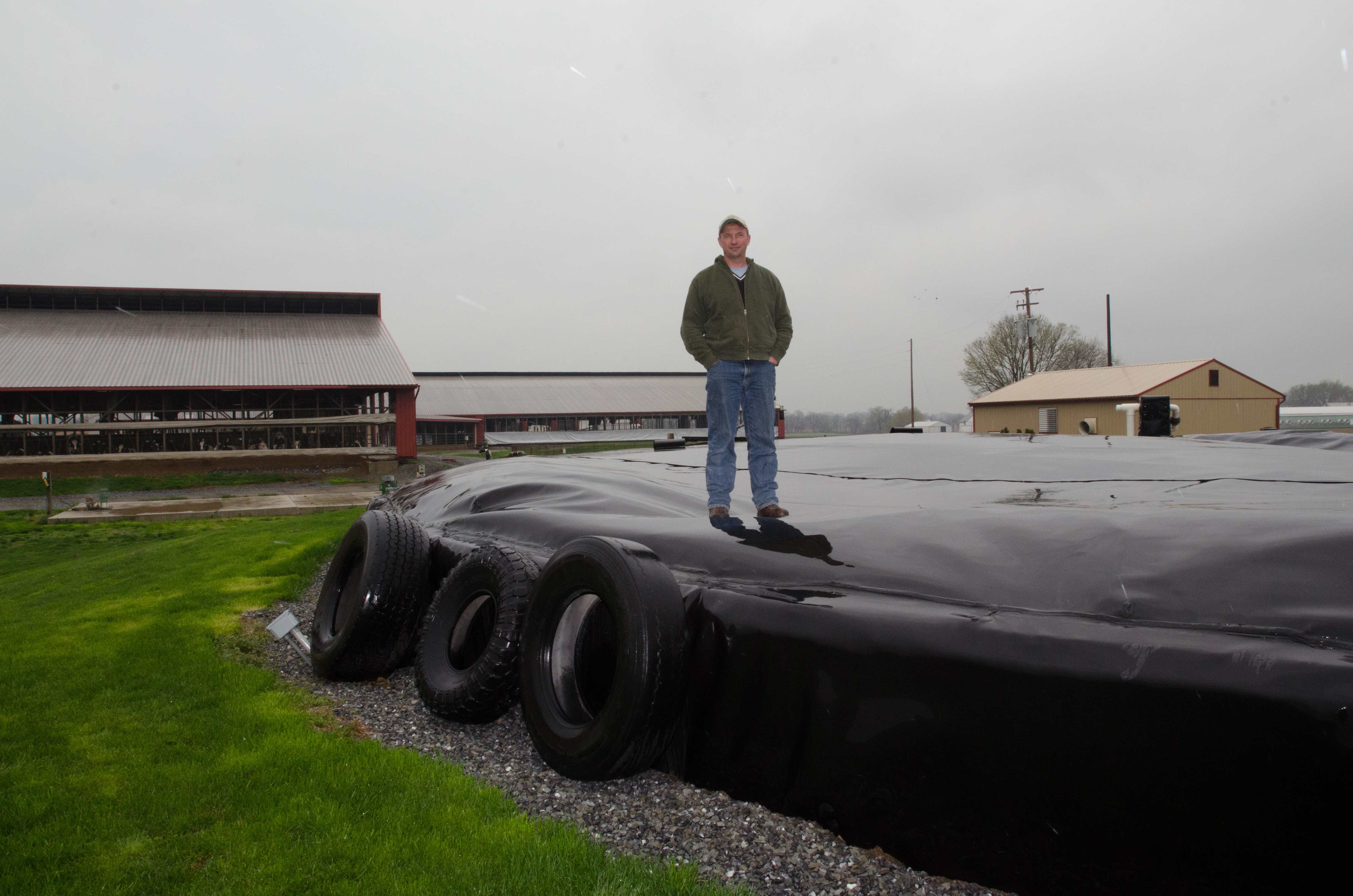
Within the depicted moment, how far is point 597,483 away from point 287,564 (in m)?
5.60

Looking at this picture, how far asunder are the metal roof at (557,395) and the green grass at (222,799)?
39.0m

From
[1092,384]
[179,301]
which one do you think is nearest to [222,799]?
[1092,384]

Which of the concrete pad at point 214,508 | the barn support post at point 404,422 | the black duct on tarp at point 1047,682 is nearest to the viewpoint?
the black duct on tarp at point 1047,682

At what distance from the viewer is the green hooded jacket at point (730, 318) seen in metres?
3.97

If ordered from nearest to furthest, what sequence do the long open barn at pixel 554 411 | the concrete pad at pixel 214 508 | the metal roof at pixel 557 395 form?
the concrete pad at pixel 214 508
the long open barn at pixel 554 411
the metal roof at pixel 557 395

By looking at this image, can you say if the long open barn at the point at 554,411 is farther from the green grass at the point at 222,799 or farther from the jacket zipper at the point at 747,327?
the jacket zipper at the point at 747,327

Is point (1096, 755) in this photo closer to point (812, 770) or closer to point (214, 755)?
point (812, 770)

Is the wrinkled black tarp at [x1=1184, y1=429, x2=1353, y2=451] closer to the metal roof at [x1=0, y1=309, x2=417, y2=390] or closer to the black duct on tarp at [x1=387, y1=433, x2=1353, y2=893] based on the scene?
the black duct on tarp at [x1=387, y1=433, x2=1353, y2=893]

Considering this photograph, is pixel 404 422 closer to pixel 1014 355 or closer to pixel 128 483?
pixel 128 483

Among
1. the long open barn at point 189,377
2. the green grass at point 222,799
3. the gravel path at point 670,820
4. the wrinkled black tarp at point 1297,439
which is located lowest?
the gravel path at point 670,820

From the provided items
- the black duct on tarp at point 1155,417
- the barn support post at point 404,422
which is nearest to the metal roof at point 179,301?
the barn support post at point 404,422

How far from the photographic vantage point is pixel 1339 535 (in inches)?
88.7

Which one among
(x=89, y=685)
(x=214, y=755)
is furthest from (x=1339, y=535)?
(x=89, y=685)

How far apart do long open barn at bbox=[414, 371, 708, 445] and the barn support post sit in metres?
12.3
